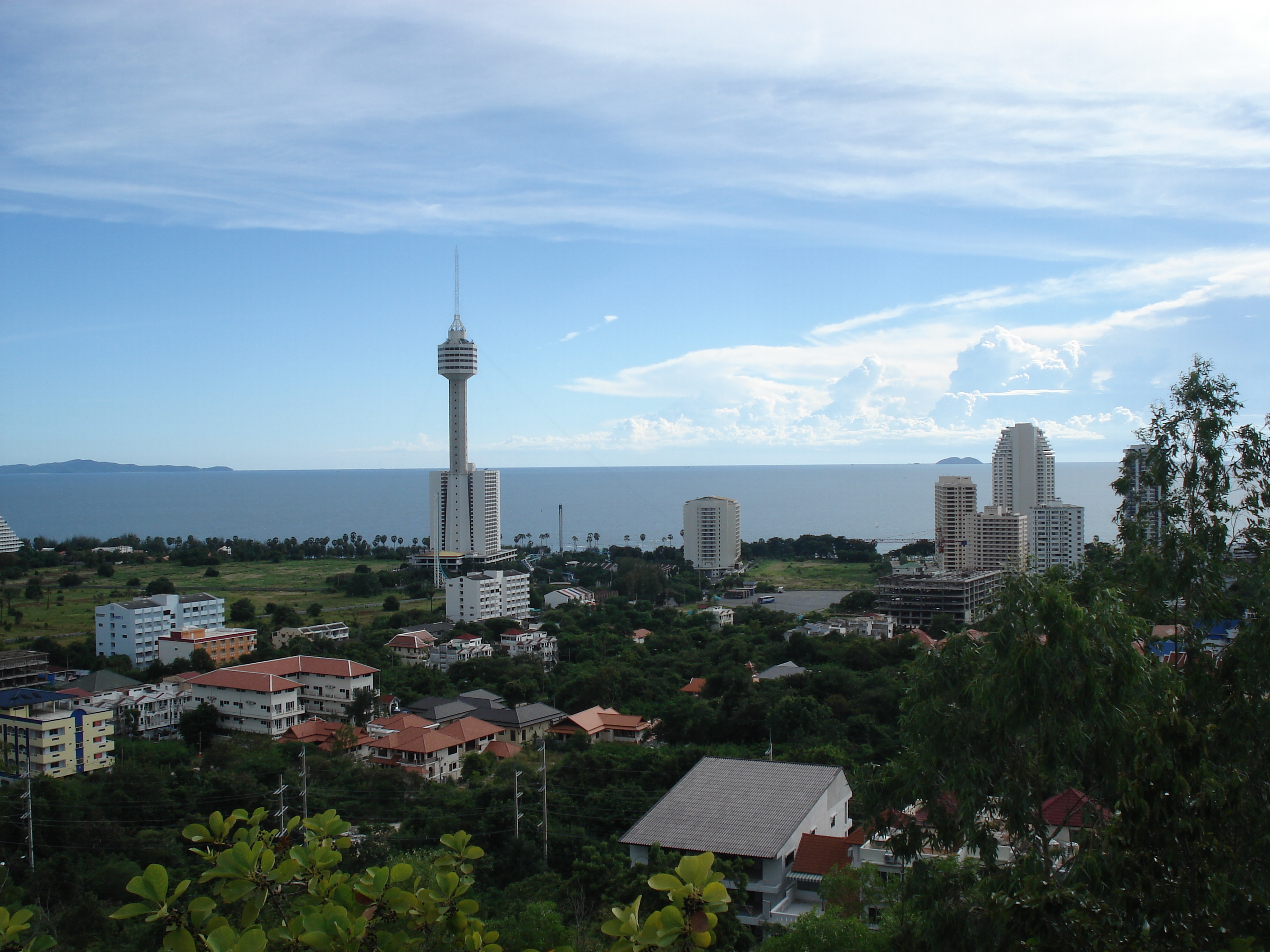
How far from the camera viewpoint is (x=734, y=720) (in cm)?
1169

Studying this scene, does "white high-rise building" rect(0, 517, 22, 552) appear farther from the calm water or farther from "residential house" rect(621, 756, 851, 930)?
"residential house" rect(621, 756, 851, 930)

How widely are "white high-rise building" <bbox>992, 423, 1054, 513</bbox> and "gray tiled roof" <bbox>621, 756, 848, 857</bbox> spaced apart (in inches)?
1157

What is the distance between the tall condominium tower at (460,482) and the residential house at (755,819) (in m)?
30.8

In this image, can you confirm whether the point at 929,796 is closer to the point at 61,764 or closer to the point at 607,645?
the point at 61,764

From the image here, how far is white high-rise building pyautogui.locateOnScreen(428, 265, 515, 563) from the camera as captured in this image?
38.5 meters

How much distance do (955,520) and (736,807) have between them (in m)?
26.5

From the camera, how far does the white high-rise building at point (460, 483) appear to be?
3850 cm

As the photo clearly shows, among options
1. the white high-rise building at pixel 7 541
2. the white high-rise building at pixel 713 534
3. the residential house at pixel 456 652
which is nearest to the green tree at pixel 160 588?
the residential house at pixel 456 652

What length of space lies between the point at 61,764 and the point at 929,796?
10895mm

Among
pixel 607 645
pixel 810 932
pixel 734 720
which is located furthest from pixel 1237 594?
pixel 607 645

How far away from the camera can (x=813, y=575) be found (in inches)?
1387

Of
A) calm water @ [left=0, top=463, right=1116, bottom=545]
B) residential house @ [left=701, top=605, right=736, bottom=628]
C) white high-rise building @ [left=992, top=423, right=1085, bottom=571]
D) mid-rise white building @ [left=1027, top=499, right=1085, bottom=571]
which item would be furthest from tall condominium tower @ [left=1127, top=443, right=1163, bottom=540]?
calm water @ [left=0, top=463, right=1116, bottom=545]

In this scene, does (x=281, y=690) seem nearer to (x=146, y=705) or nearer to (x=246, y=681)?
(x=246, y=681)

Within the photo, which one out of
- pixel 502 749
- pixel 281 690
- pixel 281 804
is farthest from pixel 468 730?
pixel 281 804
